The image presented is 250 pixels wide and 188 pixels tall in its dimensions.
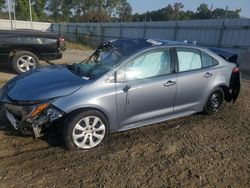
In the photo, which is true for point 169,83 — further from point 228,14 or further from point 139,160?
point 228,14

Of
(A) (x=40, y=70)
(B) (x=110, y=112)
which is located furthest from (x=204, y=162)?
(A) (x=40, y=70)

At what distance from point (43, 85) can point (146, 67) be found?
1595 millimetres

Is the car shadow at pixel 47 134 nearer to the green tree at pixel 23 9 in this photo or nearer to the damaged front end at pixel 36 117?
the damaged front end at pixel 36 117

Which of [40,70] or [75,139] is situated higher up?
[40,70]

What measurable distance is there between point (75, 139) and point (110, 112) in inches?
24.7

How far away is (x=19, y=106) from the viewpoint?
3768 millimetres

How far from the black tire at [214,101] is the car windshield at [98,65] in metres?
2.08

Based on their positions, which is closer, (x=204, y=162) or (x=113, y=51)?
(x=204, y=162)

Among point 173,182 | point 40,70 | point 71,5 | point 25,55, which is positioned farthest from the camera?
point 71,5

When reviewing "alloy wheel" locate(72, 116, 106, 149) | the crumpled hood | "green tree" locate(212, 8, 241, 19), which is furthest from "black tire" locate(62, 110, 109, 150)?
"green tree" locate(212, 8, 241, 19)

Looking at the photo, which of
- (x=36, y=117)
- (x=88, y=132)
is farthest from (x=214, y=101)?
(x=36, y=117)

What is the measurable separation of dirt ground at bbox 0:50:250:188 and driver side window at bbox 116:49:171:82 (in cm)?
99

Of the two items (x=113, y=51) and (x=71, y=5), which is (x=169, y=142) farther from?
(x=71, y=5)

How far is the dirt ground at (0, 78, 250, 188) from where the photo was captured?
10.9 feet
